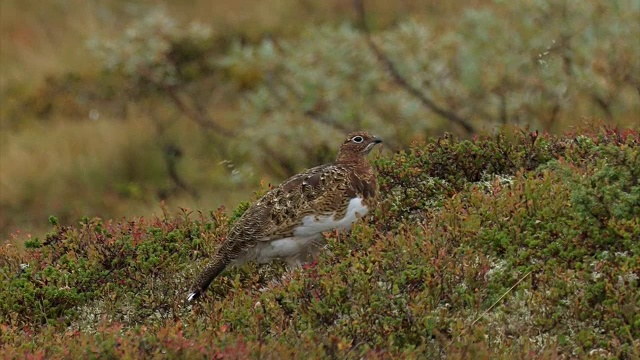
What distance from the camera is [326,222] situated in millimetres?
7918

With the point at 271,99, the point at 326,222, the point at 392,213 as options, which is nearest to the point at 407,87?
the point at 271,99

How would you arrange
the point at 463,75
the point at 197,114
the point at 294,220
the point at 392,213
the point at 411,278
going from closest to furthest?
the point at 411,278
the point at 294,220
the point at 392,213
the point at 463,75
the point at 197,114

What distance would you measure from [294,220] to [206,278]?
0.73m

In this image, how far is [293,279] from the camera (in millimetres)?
Answer: 7160

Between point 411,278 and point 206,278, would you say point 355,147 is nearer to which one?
point 206,278

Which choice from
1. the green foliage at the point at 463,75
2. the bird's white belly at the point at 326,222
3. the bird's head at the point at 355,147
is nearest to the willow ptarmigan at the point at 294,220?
the bird's white belly at the point at 326,222

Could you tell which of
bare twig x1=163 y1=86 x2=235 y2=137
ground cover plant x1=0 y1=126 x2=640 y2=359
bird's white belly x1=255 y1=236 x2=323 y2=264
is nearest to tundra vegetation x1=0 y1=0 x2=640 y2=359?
ground cover plant x1=0 y1=126 x2=640 y2=359

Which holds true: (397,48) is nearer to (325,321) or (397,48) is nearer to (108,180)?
(108,180)

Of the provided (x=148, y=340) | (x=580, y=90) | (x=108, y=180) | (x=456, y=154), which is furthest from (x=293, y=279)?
(x=108, y=180)

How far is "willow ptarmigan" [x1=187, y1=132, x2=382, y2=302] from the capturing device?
307 inches

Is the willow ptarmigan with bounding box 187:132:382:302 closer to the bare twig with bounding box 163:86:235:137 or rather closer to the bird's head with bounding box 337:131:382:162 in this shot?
the bird's head with bounding box 337:131:382:162

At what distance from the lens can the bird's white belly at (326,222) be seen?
311 inches

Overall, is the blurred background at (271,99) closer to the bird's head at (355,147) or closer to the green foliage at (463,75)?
the green foliage at (463,75)

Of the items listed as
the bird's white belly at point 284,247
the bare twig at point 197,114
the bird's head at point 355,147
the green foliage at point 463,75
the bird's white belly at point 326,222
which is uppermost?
the bird's head at point 355,147
